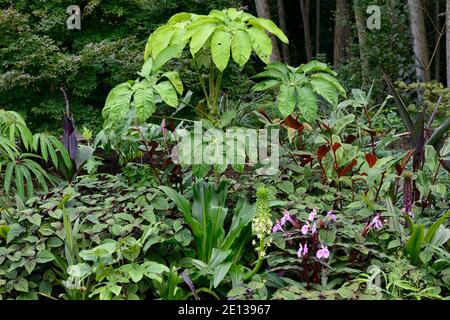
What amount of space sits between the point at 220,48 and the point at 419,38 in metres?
5.98

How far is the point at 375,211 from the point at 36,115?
4.40 m

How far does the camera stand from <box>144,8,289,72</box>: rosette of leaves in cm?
263

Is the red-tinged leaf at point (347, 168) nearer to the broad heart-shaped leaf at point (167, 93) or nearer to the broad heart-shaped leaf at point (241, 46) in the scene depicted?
the broad heart-shaped leaf at point (241, 46)

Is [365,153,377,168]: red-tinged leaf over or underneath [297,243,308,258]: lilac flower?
over

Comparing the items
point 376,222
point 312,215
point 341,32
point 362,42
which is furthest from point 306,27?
point 312,215

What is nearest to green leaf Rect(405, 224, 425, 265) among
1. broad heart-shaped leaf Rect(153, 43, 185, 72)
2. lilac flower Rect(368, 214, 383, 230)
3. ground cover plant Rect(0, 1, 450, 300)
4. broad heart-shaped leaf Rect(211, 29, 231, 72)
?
ground cover plant Rect(0, 1, 450, 300)

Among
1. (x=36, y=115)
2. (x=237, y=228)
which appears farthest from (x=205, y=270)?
(x=36, y=115)

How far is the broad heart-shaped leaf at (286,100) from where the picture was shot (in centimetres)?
281

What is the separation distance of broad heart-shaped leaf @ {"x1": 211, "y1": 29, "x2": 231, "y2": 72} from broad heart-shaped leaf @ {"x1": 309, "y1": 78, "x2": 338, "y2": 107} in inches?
19.7

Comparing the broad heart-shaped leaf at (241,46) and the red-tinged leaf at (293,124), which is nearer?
the broad heart-shaped leaf at (241,46)

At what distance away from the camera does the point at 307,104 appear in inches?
112

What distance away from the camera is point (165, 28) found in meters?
2.84

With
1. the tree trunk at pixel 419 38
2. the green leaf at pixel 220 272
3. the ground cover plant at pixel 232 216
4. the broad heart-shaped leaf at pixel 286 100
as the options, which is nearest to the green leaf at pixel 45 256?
the ground cover plant at pixel 232 216

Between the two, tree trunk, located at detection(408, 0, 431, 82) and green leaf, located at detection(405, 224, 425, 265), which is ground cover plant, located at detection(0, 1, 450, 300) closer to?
green leaf, located at detection(405, 224, 425, 265)
